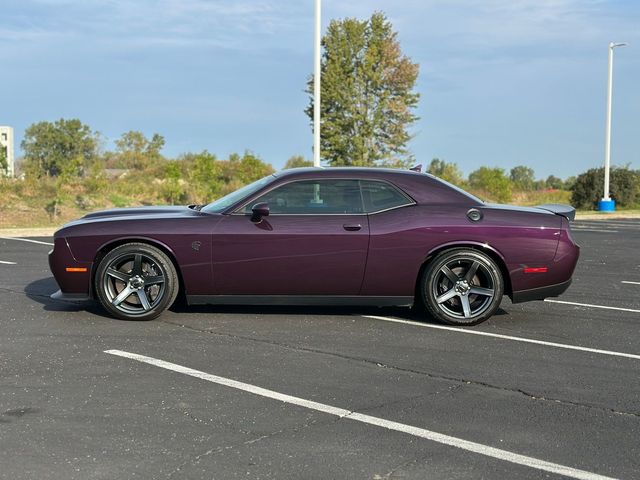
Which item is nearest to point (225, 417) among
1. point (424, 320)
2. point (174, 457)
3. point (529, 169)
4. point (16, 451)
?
point (174, 457)

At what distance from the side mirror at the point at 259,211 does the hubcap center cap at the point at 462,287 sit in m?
1.89

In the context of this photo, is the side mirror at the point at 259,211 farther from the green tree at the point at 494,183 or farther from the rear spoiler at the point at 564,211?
the green tree at the point at 494,183

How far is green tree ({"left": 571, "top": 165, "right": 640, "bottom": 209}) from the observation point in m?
38.5

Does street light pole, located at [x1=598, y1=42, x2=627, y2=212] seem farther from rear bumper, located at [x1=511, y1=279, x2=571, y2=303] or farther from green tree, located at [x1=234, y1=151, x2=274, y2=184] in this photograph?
rear bumper, located at [x1=511, y1=279, x2=571, y2=303]

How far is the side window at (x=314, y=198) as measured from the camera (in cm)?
745

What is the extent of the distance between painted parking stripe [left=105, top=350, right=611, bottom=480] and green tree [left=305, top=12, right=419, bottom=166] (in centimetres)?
3684

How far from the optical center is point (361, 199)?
24.6 ft

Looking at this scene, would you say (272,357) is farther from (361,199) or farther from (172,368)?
(361,199)

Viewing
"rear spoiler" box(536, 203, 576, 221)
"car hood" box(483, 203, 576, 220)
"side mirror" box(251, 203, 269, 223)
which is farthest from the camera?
"rear spoiler" box(536, 203, 576, 221)

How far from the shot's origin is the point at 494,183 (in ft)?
146

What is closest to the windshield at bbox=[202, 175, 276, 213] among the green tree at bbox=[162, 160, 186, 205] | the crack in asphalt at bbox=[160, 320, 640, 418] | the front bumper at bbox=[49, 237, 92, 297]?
the crack in asphalt at bbox=[160, 320, 640, 418]

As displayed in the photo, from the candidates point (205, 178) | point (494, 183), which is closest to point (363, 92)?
point (494, 183)

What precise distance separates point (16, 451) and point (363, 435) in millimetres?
1771

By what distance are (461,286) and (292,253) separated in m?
1.60
